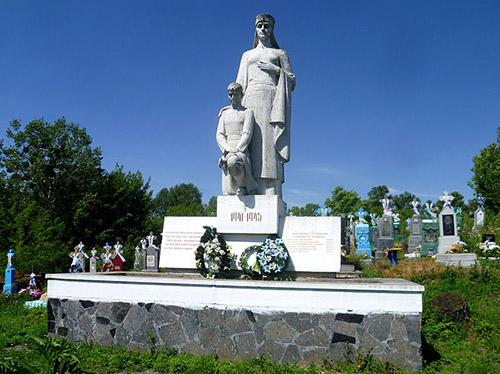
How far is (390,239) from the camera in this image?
21.5 m

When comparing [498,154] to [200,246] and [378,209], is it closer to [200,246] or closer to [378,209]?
[378,209]

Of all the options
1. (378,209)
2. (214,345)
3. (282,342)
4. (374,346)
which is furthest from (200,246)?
(378,209)

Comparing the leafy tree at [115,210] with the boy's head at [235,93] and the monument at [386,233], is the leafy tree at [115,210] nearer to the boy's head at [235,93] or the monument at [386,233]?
the monument at [386,233]

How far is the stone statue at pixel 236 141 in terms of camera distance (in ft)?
23.5

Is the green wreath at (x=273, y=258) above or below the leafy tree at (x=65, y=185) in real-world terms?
below

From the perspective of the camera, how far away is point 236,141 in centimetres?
746

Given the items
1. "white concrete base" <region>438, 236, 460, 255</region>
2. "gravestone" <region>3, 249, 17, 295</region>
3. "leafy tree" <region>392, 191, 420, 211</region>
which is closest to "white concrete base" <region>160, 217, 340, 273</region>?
"gravestone" <region>3, 249, 17, 295</region>

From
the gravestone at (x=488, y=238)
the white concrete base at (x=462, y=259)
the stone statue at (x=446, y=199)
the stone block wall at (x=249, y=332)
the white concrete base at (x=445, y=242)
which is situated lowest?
the stone block wall at (x=249, y=332)

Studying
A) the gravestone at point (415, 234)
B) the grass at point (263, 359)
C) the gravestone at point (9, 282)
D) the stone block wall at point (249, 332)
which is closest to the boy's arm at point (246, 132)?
the stone block wall at point (249, 332)

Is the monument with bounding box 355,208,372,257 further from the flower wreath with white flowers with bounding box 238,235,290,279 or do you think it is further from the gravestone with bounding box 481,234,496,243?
the flower wreath with white flowers with bounding box 238,235,290,279

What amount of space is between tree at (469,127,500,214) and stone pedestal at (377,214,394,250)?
52.6ft

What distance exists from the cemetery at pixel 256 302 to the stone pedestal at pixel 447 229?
8820 millimetres

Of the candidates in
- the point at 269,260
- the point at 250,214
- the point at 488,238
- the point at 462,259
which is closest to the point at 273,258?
the point at 269,260

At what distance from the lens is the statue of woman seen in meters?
7.68
